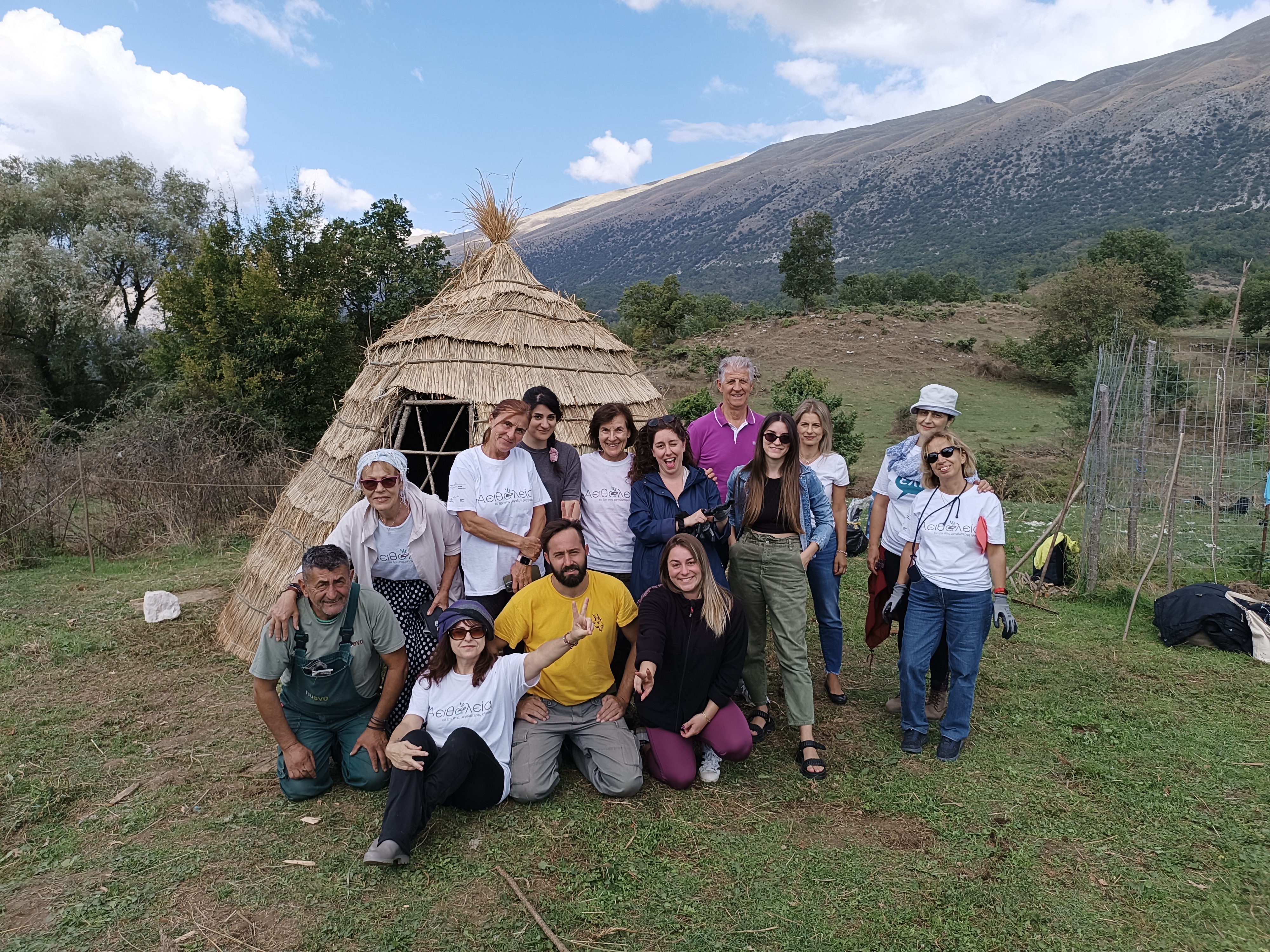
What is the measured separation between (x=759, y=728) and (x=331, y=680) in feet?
7.41

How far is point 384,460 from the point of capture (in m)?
3.60

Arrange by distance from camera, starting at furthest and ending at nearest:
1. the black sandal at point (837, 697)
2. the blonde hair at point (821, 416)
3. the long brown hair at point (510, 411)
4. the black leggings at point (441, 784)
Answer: the black sandal at point (837, 697), the blonde hair at point (821, 416), the long brown hair at point (510, 411), the black leggings at point (441, 784)

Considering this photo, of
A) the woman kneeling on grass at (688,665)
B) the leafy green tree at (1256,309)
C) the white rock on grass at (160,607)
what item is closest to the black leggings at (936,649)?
the woman kneeling on grass at (688,665)

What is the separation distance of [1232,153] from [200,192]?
6759 centimetres

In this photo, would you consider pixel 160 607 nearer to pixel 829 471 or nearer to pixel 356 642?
pixel 356 642

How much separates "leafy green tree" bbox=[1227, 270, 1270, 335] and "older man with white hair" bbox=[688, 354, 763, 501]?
21606mm

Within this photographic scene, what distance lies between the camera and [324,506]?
5387 mm

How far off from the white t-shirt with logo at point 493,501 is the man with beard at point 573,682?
371 millimetres

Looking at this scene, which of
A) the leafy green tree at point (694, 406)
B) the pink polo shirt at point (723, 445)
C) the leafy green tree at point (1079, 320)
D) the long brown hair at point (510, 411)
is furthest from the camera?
the leafy green tree at point (1079, 320)

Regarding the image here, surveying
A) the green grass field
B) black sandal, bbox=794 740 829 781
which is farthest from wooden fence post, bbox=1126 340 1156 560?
black sandal, bbox=794 740 829 781

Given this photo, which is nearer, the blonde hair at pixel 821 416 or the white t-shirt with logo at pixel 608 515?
the white t-shirt with logo at pixel 608 515

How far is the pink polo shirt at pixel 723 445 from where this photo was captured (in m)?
4.28

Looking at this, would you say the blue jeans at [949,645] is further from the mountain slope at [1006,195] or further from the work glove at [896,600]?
the mountain slope at [1006,195]

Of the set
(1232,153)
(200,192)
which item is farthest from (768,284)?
(200,192)
